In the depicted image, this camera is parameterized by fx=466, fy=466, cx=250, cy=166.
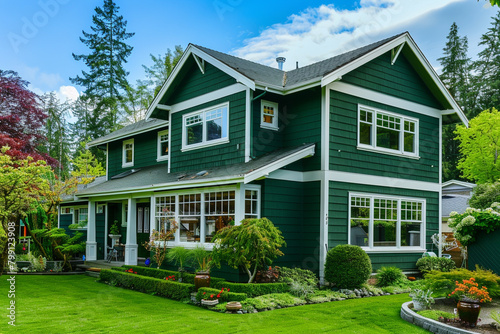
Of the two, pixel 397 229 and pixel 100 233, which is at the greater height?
pixel 397 229

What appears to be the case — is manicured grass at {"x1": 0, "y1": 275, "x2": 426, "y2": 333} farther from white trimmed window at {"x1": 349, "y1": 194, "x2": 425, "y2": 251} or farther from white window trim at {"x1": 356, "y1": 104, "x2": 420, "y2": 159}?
white window trim at {"x1": 356, "y1": 104, "x2": 420, "y2": 159}

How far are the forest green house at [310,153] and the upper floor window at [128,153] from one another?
3983 mm

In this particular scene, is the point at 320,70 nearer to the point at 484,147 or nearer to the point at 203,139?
the point at 203,139

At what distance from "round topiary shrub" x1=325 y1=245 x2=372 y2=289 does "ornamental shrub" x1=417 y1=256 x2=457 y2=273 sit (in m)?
3.40

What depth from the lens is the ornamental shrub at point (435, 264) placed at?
14.7 m

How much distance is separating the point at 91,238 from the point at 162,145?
4732 millimetres

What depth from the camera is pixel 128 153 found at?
71.3 feet

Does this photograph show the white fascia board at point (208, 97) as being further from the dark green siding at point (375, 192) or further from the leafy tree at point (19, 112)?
the leafy tree at point (19, 112)

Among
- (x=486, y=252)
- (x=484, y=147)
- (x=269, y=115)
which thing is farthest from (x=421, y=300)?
(x=484, y=147)

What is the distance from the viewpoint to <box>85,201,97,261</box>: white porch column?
18672 millimetres

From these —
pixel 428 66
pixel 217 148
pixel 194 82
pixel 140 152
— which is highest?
pixel 428 66

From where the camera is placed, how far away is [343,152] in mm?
13586

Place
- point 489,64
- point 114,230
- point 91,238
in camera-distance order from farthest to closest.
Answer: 1. point 489,64
2. point 114,230
3. point 91,238

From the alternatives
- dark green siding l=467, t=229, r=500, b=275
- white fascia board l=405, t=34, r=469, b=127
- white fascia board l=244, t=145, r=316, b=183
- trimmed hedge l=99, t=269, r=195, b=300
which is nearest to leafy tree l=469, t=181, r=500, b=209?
white fascia board l=405, t=34, r=469, b=127
